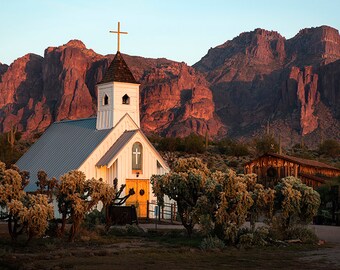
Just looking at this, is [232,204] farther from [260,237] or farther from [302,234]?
[302,234]

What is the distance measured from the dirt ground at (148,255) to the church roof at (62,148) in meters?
12.8

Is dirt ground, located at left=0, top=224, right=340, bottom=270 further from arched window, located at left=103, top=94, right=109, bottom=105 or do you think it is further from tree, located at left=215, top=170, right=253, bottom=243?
arched window, located at left=103, top=94, right=109, bottom=105

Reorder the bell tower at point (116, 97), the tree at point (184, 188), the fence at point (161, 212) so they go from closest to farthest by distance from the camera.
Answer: the tree at point (184, 188) < the fence at point (161, 212) < the bell tower at point (116, 97)

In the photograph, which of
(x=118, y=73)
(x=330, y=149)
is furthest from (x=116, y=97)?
(x=330, y=149)

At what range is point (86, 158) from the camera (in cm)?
3794

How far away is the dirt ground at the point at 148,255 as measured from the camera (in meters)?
19.6

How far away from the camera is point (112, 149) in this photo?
38.8m

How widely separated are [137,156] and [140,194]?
199 centimetres

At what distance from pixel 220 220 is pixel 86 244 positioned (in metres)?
4.46

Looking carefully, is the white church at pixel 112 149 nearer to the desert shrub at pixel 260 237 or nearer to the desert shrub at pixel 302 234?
the desert shrub at pixel 302 234

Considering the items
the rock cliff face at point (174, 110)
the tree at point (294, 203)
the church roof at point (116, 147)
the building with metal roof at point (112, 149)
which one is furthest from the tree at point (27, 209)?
the rock cliff face at point (174, 110)

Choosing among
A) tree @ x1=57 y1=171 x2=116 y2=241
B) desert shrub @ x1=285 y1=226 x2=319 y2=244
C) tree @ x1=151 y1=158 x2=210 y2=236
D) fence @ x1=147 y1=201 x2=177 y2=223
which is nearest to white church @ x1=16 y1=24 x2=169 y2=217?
fence @ x1=147 y1=201 x2=177 y2=223

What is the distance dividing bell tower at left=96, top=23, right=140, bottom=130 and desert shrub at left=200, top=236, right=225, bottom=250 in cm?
1697

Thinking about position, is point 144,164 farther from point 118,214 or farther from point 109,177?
point 118,214
